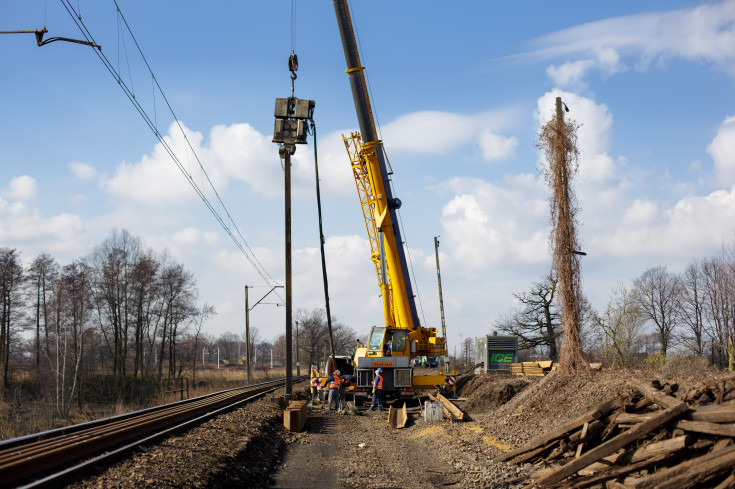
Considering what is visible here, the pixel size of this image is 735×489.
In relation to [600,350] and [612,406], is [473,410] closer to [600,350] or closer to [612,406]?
[600,350]

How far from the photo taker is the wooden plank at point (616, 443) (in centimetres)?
781

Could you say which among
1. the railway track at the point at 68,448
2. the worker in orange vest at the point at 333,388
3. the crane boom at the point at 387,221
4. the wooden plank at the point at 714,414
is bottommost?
the worker in orange vest at the point at 333,388

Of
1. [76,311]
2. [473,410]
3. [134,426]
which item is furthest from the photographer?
[76,311]

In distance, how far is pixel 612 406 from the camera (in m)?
9.31

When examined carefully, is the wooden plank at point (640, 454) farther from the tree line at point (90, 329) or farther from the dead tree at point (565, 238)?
the tree line at point (90, 329)

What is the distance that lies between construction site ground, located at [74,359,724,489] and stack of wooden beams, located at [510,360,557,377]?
12.4 m

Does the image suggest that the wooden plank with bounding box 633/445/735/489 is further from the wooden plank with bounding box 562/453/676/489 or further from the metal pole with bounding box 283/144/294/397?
the metal pole with bounding box 283/144/294/397

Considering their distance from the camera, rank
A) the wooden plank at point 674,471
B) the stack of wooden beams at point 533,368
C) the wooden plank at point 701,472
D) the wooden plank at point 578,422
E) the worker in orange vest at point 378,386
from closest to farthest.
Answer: the wooden plank at point 701,472, the wooden plank at point 674,471, the wooden plank at point 578,422, the worker in orange vest at point 378,386, the stack of wooden beams at point 533,368

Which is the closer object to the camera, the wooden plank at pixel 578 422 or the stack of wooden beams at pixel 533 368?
the wooden plank at pixel 578 422

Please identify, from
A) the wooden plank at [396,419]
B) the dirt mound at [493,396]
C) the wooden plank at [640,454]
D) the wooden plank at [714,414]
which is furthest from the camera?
the dirt mound at [493,396]

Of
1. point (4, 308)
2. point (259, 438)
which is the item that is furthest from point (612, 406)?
point (4, 308)

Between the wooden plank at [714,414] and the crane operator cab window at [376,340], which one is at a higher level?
the crane operator cab window at [376,340]

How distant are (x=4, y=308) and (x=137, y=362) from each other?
11538mm

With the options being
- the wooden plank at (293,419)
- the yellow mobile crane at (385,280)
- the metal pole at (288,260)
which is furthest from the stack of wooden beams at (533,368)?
the wooden plank at (293,419)
